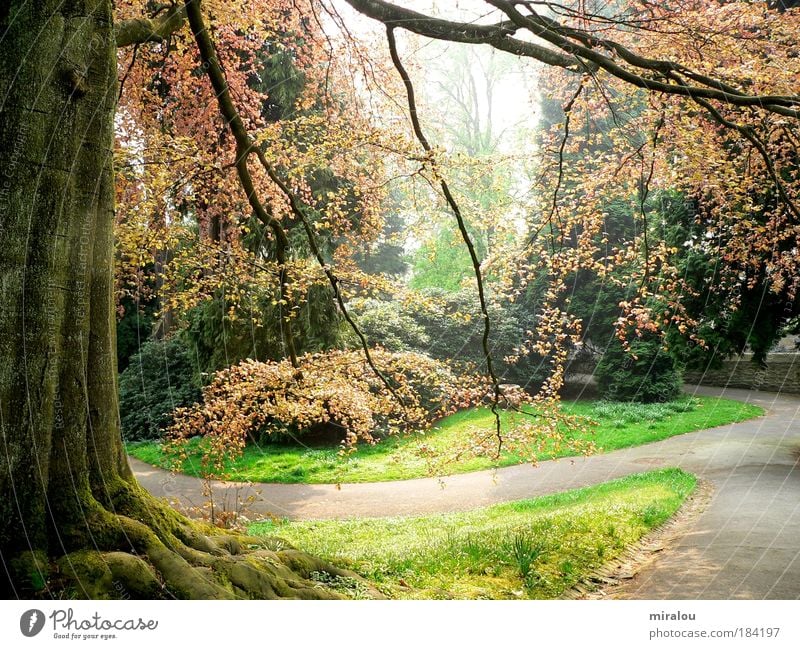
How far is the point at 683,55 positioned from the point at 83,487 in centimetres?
403

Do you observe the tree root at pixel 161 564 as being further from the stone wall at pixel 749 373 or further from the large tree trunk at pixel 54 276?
the stone wall at pixel 749 373

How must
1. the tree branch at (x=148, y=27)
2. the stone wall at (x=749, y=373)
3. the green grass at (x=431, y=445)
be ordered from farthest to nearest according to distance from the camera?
the stone wall at (x=749, y=373) → the green grass at (x=431, y=445) → the tree branch at (x=148, y=27)

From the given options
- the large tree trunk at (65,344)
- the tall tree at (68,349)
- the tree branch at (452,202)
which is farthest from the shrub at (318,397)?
the large tree trunk at (65,344)

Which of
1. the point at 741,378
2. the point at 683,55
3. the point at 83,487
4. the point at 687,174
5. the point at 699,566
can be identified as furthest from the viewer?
the point at 741,378

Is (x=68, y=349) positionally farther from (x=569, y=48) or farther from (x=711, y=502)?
(x=711, y=502)

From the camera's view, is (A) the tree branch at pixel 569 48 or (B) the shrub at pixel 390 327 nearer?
(A) the tree branch at pixel 569 48

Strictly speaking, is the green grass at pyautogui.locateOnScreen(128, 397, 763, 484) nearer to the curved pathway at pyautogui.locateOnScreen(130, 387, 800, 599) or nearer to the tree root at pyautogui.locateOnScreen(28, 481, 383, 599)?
the curved pathway at pyautogui.locateOnScreen(130, 387, 800, 599)

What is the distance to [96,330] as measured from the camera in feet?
6.64

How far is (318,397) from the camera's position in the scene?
3.75m

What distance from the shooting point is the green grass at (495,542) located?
268 cm

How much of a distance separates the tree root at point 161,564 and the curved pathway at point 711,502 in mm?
1537
